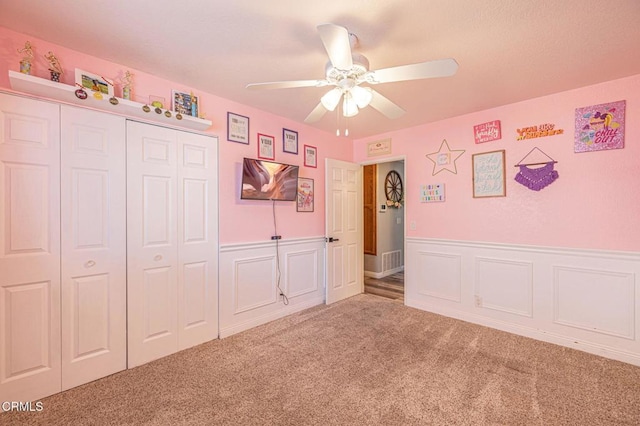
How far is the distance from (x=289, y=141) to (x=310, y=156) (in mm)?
393

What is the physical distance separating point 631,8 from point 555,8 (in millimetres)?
414

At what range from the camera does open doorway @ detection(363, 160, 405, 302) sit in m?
5.34

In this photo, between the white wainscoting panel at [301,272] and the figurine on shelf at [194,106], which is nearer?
the figurine on shelf at [194,106]

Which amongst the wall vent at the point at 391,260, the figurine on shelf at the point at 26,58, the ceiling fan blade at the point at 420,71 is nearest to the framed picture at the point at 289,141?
the ceiling fan blade at the point at 420,71

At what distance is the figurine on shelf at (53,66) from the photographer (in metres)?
1.91

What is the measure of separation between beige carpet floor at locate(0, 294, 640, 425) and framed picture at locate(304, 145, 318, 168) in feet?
6.97

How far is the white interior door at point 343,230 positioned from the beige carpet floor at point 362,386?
1.16 metres

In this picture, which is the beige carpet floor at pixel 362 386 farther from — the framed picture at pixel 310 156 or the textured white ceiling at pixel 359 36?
the textured white ceiling at pixel 359 36

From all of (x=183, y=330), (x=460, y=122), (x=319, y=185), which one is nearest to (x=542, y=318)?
(x=460, y=122)

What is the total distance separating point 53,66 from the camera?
6.32ft

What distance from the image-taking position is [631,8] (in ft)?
5.05

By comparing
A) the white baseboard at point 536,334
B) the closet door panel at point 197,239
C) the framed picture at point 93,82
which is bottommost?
the white baseboard at point 536,334

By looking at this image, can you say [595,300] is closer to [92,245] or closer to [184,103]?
[184,103]

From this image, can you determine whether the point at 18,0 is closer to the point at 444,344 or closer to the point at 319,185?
the point at 319,185
